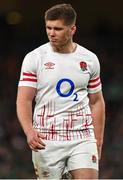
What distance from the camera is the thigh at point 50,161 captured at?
21.6 ft

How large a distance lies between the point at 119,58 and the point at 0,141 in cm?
327

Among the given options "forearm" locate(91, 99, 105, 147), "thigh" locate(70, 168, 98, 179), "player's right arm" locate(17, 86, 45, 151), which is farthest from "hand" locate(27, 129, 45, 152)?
"forearm" locate(91, 99, 105, 147)

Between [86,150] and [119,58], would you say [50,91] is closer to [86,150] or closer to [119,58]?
[86,150]

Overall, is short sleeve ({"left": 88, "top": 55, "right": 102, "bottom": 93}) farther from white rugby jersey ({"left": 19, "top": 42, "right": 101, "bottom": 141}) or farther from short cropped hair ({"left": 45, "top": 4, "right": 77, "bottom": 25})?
short cropped hair ({"left": 45, "top": 4, "right": 77, "bottom": 25})

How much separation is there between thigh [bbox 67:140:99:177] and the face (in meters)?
0.84

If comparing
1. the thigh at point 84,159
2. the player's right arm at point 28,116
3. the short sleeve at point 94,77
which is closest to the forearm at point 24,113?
the player's right arm at point 28,116

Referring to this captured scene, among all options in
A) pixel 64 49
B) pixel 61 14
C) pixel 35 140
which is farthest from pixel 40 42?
pixel 35 140

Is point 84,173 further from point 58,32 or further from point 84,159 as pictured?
point 58,32

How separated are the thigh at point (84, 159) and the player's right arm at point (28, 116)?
328 millimetres

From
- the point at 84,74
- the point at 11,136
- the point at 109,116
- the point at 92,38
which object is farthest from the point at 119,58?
the point at 84,74

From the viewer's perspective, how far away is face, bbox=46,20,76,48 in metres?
6.46

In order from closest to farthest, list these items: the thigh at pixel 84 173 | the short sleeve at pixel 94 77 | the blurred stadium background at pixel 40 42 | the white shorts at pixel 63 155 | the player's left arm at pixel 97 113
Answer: the thigh at pixel 84 173, the white shorts at pixel 63 155, the short sleeve at pixel 94 77, the player's left arm at pixel 97 113, the blurred stadium background at pixel 40 42

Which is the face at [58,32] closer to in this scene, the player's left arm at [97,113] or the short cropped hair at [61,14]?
the short cropped hair at [61,14]

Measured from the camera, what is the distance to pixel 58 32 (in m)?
6.49
